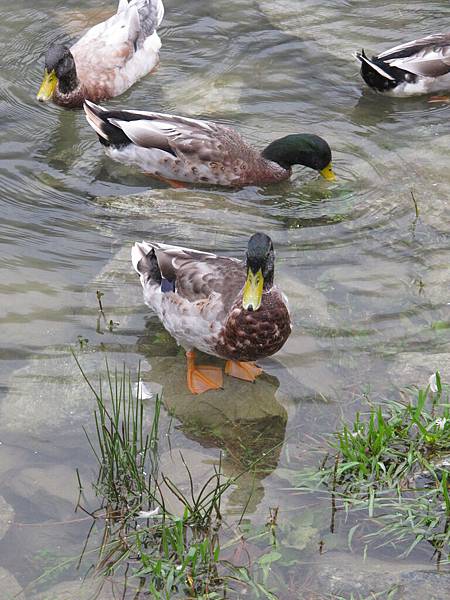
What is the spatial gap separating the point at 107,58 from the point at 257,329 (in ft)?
14.8

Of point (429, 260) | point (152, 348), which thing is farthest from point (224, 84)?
point (152, 348)

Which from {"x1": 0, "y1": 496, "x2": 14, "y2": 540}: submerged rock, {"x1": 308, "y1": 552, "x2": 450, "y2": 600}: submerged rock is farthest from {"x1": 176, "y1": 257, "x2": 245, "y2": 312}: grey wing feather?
{"x1": 308, "y1": 552, "x2": 450, "y2": 600}: submerged rock

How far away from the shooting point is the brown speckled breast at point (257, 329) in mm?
5059

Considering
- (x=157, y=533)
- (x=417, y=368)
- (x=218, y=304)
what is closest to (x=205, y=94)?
(x=218, y=304)

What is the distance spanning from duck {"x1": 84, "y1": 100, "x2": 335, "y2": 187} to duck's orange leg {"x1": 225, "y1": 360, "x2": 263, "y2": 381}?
229 centimetres

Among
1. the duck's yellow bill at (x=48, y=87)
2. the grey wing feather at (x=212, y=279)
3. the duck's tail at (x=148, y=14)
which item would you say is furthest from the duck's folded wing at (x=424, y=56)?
the grey wing feather at (x=212, y=279)

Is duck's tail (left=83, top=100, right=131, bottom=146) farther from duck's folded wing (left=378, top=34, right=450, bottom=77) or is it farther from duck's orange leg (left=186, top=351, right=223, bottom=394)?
duck's orange leg (left=186, top=351, right=223, bottom=394)

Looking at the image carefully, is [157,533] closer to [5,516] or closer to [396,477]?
[5,516]

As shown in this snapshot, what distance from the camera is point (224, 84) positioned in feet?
27.9

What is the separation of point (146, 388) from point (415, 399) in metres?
1.32

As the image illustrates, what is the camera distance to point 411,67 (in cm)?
834

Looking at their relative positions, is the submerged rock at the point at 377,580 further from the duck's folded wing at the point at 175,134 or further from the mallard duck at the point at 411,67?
the mallard duck at the point at 411,67

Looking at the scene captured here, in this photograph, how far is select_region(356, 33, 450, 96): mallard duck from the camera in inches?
325

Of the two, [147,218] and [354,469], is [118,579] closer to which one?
[354,469]
